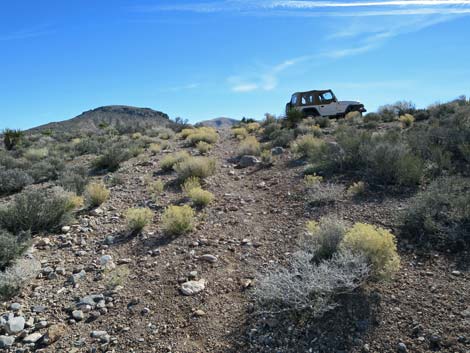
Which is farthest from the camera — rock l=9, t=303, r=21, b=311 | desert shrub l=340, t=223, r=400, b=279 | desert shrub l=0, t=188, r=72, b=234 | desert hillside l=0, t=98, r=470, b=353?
desert shrub l=0, t=188, r=72, b=234

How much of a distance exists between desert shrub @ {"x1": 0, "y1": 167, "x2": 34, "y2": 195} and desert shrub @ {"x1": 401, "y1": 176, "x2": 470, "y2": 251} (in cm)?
909

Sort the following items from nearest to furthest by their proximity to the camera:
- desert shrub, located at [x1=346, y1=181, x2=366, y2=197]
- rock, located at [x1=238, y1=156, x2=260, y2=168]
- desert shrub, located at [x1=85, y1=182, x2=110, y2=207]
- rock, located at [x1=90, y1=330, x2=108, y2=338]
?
rock, located at [x1=90, y1=330, x2=108, y2=338] < desert shrub, located at [x1=346, y1=181, x2=366, y2=197] < desert shrub, located at [x1=85, y1=182, x2=110, y2=207] < rock, located at [x1=238, y1=156, x2=260, y2=168]

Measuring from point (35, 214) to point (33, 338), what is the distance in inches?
112

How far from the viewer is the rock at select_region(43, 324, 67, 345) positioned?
315 centimetres

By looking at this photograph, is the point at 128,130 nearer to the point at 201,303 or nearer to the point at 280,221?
the point at 280,221

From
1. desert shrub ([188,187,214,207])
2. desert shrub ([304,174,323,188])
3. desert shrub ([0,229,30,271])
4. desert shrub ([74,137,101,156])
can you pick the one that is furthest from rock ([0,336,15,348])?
desert shrub ([74,137,101,156])

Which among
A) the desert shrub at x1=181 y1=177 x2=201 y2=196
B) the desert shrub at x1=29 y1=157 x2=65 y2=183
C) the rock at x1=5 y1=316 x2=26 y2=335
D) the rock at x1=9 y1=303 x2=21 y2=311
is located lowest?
the rock at x1=5 y1=316 x2=26 y2=335

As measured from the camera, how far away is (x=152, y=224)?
5719 millimetres

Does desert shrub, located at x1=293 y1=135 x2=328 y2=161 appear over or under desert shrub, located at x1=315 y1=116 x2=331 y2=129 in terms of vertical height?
under

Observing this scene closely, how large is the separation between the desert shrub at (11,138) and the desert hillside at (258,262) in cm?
1169

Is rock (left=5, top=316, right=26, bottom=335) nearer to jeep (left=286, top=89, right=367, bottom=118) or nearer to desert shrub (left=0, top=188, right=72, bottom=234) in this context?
desert shrub (left=0, top=188, right=72, bottom=234)

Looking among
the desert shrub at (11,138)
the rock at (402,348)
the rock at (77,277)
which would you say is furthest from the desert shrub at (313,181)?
the desert shrub at (11,138)

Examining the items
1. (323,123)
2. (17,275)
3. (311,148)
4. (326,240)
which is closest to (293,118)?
(323,123)

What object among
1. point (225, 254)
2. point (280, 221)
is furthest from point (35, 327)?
point (280, 221)
